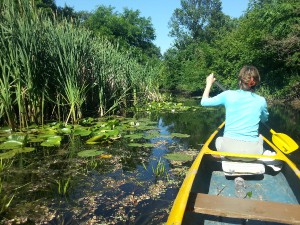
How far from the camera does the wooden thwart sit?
2.01 metres

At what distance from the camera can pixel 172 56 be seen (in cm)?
3234

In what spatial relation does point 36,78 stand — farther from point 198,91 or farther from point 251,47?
point 198,91

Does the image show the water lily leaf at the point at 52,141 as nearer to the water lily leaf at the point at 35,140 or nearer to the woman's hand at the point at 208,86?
the water lily leaf at the point at 35,140

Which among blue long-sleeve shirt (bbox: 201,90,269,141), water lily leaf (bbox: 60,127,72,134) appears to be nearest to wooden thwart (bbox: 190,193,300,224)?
blue long-sleeve shirt (bbox: 201,90,269,141)

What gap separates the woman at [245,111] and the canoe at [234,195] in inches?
5.9

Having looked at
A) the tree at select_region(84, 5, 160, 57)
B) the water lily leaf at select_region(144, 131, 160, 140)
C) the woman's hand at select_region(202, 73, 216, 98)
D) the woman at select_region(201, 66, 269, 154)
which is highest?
the tree at select_region(84, 5, 160, 57)

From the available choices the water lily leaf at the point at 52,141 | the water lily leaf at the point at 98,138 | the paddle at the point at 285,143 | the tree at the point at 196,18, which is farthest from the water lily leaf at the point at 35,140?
the tree at the point at 196,18

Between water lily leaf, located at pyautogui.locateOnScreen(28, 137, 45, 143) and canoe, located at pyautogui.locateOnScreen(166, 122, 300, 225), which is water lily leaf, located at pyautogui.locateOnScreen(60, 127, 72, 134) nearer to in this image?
water lily leaf, located at pyautogui.locateOnScreen(28, 137, 45, 143)

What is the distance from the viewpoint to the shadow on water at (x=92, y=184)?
9.74 feet

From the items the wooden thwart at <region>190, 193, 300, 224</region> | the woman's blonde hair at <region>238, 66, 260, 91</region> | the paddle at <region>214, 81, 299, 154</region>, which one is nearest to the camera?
the wooden thwart at <region>190, 193, 300, 224</region>

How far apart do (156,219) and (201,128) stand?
18.1 ft

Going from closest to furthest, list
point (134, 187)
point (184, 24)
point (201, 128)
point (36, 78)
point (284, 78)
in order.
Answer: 1. point (134, 187)
2. point (36, 78)
3. point (201, 128)
4. point (284, 78)
5. point (184, 24)

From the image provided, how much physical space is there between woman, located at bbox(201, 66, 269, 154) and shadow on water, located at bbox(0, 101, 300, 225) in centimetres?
103

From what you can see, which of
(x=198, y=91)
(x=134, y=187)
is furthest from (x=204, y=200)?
(x=198, y=91)
